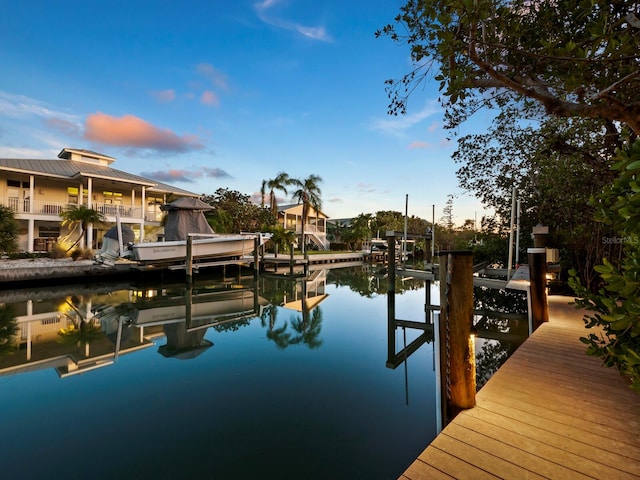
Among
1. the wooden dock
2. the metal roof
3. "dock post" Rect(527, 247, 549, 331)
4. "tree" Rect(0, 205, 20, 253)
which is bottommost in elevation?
the wooden dock

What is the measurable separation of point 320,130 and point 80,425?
16622 mm

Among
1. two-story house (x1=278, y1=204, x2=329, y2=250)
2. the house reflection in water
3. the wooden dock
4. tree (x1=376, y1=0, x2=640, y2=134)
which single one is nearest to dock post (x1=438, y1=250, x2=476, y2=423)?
the wooden dock

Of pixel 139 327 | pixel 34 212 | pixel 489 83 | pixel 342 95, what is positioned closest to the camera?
pixel 489 83

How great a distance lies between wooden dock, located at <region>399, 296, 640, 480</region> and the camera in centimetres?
193

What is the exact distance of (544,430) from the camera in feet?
7.71

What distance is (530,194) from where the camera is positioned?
14.0 metres

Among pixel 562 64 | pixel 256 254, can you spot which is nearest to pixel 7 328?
pixel 256 254

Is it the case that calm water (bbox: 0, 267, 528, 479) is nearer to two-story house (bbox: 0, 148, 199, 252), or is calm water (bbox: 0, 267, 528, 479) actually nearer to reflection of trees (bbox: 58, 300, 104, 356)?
reflection of trees (bbox: 58, 300, 104, 356)

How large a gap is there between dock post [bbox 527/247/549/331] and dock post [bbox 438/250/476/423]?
386cm

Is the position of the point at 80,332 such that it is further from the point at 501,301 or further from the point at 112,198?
the point at 112,198

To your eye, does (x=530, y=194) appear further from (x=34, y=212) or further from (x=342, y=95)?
(x=34, y=212)

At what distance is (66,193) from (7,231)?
7198mm

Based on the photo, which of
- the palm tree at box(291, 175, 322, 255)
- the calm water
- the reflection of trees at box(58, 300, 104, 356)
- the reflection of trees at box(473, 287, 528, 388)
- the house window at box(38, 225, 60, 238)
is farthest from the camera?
the palm tree at box(291, 175, 322, 255)

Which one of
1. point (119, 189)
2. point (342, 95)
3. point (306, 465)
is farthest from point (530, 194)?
point (119, 189)
